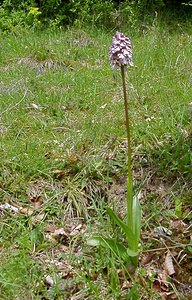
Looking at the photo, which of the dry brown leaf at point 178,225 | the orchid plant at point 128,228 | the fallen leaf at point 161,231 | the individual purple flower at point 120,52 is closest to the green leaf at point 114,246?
the orchid plant at point 128,228

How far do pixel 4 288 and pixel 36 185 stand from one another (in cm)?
83

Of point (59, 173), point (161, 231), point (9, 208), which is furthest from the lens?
point (59, 173)

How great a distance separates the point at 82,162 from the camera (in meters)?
2.97

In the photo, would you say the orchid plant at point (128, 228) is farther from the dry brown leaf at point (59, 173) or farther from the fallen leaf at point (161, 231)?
the dry brown leaf at point (59, 173)

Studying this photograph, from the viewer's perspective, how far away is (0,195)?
2791 millimetres

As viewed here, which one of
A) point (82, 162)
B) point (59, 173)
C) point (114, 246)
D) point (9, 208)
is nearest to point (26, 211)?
point (9, 208)

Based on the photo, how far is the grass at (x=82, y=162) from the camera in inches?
90.4

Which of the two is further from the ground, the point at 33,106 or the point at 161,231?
the point at 33,106

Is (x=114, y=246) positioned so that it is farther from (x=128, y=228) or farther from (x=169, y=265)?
(x=169, y=265)

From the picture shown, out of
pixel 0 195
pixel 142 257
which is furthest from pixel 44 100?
pixel 142 257

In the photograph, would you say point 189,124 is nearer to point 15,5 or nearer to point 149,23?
point 149,23

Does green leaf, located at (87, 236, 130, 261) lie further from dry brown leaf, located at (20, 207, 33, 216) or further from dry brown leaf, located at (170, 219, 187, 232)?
dry brown leaf, located at (20, 207, 33, 216)

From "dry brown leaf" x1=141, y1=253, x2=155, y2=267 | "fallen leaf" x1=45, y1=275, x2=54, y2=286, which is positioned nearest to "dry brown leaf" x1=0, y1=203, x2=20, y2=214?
"fallen leaf" x1=45, y1=275, x2=54, y2=286

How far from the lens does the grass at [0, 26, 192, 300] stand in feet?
7.54
